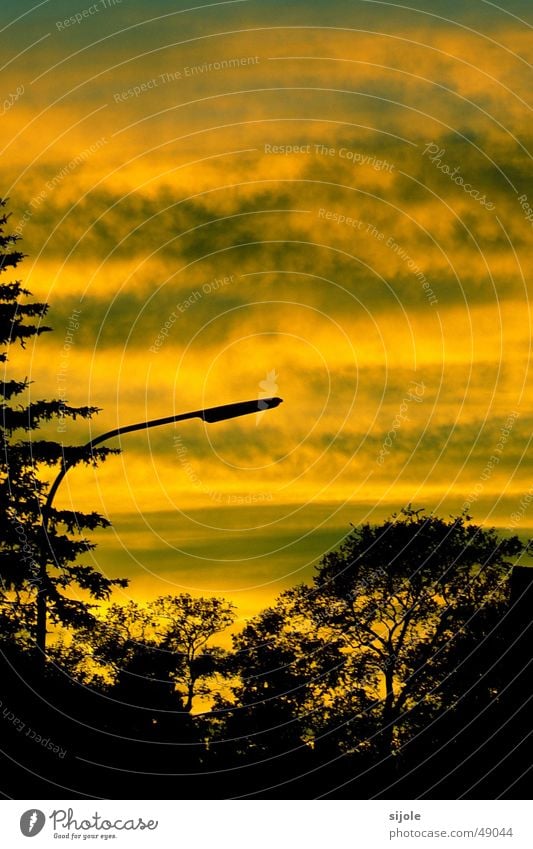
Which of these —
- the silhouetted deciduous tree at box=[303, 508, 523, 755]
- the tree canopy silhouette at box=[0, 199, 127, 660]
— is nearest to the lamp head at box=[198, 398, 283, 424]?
the tree canopy silhouette at box=[0, 199, 127, 660]

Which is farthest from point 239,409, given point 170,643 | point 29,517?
point 170,643

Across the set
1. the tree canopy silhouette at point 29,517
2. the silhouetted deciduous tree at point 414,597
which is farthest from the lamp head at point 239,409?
the silhouetted deciduous tree at point 414,597

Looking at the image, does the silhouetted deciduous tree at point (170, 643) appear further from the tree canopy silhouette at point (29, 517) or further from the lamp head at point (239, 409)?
the lamp head at point (239, 409)

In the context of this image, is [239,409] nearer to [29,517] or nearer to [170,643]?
[29,517]

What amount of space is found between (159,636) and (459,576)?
12761 millimetres

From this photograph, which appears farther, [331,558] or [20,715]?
[331,558]

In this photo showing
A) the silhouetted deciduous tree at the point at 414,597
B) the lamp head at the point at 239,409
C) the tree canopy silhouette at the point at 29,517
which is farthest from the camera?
the silhouetted deciduous tree at the point at 414,597

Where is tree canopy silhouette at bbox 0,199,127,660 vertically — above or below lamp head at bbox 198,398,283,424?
above

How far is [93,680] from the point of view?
139 feet

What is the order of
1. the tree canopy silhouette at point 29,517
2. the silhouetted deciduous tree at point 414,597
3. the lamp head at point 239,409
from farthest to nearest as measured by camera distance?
the silhouetted deciduous tree at point 414,597, the tree canopy silhouette at point 29,517, the lamp head at point 239,409

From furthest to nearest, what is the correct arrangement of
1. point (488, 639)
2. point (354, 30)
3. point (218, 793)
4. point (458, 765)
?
1. point (488, 639)
2. point (458, 765)
3. point (218, 793)
4. point (354, 30)

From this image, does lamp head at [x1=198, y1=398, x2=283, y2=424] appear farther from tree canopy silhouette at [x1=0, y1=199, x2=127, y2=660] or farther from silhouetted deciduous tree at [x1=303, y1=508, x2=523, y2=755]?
silhouetted deciduous tree at [x1=303, y1=508, x2=523, y2=755]
